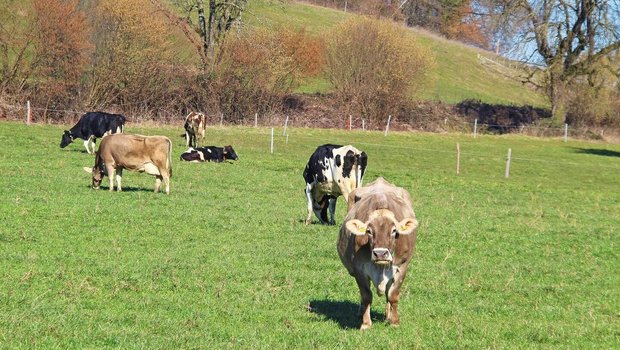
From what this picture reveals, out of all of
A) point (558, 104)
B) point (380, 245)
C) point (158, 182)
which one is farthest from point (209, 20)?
point (380, 245)

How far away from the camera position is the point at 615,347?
368 inches

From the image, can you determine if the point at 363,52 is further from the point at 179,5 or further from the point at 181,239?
the point at 181,239

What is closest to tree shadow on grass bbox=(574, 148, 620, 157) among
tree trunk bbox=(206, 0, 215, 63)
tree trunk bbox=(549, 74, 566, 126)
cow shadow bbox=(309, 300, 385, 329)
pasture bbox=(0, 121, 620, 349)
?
tree trunk bbox=(549, 74, 566, 126)

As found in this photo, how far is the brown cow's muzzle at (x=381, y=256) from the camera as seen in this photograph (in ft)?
27.5

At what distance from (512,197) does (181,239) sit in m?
15.9

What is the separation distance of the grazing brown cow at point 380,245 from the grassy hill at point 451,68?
66375mm

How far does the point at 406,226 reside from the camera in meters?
8.93

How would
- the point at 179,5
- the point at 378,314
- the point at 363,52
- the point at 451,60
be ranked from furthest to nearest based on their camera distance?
1. the point at 451,60
2. the point at 363,52
3. the point at 179,5
4. the point at 378,314

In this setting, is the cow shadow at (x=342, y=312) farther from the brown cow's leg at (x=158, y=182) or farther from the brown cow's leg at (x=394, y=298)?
the brown cow's leg at (x=158, y=182)

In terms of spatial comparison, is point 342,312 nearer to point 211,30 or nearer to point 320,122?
point 211,30

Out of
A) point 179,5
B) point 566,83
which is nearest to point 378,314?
point 179,5

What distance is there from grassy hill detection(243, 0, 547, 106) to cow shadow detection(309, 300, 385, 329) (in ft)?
215

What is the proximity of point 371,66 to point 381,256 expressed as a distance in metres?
57.8

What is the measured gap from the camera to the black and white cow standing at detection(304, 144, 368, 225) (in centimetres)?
1762
